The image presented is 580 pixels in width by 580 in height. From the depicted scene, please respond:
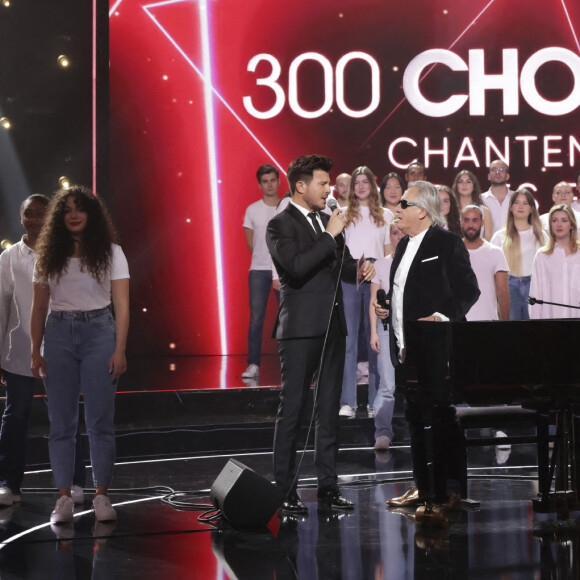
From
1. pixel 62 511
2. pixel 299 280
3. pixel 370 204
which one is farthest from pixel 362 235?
pixel 62 511

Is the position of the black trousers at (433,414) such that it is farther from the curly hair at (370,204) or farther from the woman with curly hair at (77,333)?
the curly hair at (370,204)

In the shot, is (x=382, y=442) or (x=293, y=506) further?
(x=382, y=442)

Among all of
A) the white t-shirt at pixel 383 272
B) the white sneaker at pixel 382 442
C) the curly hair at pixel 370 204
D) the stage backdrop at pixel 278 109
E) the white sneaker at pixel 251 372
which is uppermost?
the stage backdrop at pixel 278 109

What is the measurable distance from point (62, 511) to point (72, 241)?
122cm

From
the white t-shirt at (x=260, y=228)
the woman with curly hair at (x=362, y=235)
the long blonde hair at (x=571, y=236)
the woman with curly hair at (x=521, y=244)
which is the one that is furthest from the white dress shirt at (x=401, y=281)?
the white t-shirt at (x=260, y=228)

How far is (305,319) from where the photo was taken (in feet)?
14.2

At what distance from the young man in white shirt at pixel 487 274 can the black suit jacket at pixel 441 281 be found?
1.63 m

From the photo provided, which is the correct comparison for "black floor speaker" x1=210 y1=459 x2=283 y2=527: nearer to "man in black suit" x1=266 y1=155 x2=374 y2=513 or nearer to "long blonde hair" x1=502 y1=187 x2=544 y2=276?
"man in black suit" x1=266 y1=155 x2=374 y2=513

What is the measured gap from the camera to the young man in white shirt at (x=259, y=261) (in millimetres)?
7680

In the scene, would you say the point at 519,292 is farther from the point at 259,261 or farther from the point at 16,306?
the point at 16,306

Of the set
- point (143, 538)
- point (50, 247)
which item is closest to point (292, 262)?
point (50, 247)

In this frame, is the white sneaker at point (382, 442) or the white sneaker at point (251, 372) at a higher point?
the white sneaker at point (251, 372)

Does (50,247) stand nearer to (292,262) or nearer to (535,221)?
(292,262)

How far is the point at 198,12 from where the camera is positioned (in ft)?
31.9
